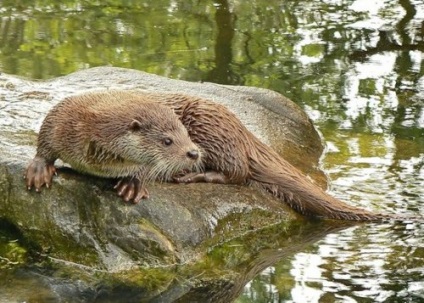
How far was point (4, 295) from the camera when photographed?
4344 millimetres

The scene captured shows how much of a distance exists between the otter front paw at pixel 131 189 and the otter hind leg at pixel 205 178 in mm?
371

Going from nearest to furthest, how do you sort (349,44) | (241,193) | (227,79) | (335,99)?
(241,193), (335,99), (227,79), (349,44)

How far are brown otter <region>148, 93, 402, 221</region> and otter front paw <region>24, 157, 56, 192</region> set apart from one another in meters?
0.79

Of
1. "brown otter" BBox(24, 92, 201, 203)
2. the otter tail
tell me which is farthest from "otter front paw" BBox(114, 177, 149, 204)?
the otter tail

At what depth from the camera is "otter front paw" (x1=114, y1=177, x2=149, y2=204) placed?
465cm

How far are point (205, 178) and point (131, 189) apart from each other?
0.62m

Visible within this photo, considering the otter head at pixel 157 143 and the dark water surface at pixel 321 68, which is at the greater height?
the otter head at pixel 157 143

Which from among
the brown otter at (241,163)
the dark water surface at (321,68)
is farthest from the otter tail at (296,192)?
the dark water surface at (321,68)

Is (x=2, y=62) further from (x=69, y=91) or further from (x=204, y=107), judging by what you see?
(x=204, y=107)

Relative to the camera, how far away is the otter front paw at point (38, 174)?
467 cm

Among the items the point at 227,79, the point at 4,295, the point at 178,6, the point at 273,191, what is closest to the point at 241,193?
the point at 273,191

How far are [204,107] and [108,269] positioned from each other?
3.89 ft

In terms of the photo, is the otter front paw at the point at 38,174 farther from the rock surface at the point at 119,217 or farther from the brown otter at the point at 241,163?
the brown otter at the point at 241,163

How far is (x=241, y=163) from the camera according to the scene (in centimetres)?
524
